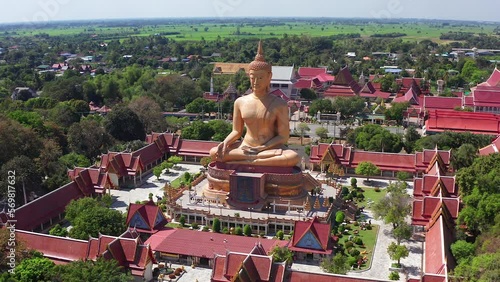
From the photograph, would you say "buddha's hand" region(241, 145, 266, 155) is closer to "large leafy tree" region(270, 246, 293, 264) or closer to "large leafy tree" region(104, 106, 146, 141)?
"large leafy tree" region(270, 246, 293, 264)

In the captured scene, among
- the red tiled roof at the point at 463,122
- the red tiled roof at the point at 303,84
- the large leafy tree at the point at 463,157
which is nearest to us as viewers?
the large leafy tree at the point at 463,157

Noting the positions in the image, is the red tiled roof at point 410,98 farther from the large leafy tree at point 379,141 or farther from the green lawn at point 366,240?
the green lawn at point 366,240

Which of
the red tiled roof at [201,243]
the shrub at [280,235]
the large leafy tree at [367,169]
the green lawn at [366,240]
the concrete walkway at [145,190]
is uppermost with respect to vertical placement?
the large leafy tree at [367,169]

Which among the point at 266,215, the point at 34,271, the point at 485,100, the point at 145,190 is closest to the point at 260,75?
the point at 266,215

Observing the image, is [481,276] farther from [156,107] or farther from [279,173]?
[156,107]

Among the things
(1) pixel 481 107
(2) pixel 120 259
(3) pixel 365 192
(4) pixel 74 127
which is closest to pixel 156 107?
(4) pixel 74 127

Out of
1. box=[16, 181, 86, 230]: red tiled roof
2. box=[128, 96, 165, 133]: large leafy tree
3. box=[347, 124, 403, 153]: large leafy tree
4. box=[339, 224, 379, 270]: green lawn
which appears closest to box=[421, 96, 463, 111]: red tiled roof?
box=[347, 124, 403, 153]: large leafy tree

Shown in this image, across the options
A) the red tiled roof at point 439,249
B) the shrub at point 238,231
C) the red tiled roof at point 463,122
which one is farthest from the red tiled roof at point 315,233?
the red tiled roof at point 463,122
